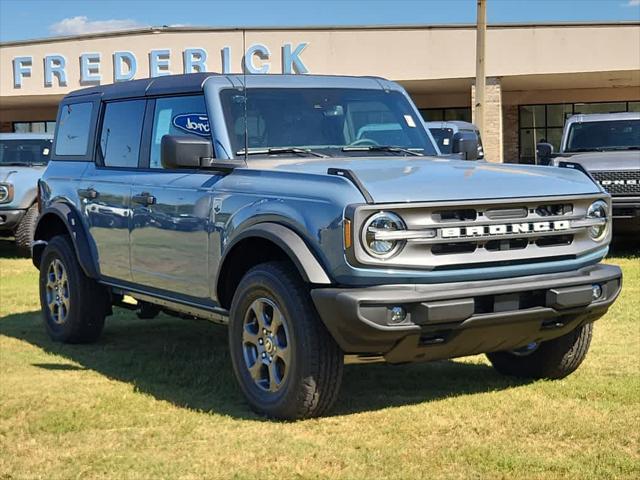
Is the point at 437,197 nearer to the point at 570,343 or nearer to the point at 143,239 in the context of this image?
the point at 570,343

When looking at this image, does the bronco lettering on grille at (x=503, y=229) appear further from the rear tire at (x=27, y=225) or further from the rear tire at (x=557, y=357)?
the rear tire at (x=27, y=225)

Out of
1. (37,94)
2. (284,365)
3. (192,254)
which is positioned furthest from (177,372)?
(37,94)

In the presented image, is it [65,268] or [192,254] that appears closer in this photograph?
[192,254]

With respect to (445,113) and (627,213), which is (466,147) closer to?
(627,213)

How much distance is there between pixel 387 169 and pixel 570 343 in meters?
1.61

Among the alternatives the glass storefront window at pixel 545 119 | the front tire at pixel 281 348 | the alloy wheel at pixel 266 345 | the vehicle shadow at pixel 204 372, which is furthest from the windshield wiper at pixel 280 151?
the glass storefront window at pixel 545 119

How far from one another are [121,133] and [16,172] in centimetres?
758

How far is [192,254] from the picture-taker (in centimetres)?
595

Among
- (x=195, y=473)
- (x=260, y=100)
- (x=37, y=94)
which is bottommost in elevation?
(x=195, y=473)

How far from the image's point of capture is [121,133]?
23.2 feet

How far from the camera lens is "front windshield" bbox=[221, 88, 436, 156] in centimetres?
603

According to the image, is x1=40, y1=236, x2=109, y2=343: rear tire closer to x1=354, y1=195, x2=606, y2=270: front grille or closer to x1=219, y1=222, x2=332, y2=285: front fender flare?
x1=219, y1=222, x2=332, y2=285: front fender flare

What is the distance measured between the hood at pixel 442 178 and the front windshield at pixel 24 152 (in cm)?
1014

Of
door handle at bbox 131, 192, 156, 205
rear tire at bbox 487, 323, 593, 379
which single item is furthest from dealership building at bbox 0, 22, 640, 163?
rear tire at bbox 487, 323, 593, 379
